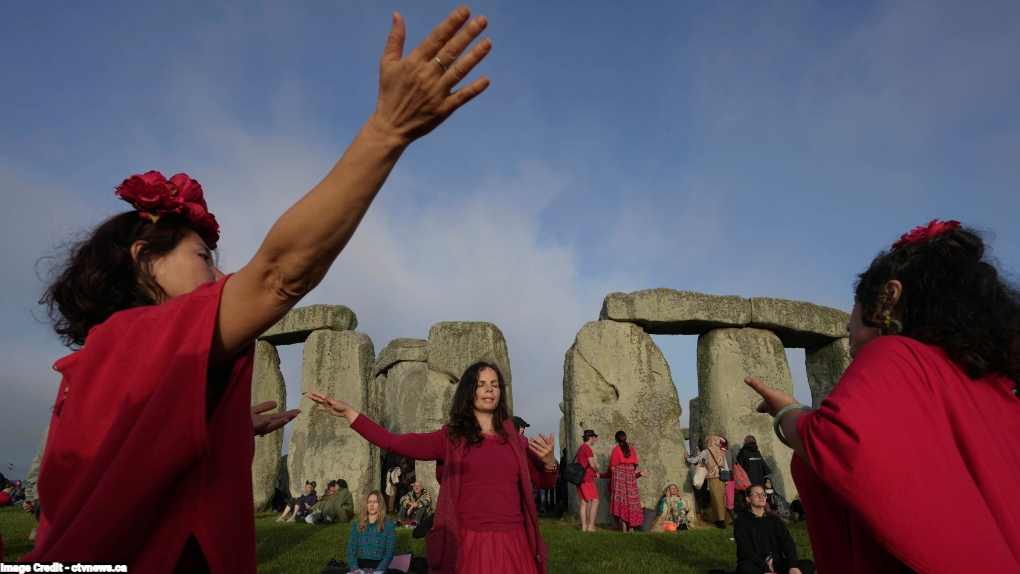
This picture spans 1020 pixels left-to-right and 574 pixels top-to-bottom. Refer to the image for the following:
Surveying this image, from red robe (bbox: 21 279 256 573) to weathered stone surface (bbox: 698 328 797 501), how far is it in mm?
10782

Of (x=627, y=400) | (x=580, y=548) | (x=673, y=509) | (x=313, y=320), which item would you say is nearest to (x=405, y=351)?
(x=313, y=320)

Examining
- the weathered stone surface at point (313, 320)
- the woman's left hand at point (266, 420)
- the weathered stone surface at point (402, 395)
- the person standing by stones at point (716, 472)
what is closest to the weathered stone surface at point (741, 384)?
the person standing by stones at point (716, 472)

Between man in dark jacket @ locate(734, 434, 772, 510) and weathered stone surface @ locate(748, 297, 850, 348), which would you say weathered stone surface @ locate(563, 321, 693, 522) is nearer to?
man in dark jacket @ locate(734, 434, 772, 510)

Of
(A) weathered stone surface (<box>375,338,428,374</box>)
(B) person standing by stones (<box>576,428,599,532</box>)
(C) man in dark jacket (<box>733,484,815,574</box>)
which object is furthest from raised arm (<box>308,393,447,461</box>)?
(A) weathered stone surface (<box>375,338,428,374</box>)

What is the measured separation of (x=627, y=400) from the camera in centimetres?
1071

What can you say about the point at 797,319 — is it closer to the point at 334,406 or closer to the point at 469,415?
the point at 469,415

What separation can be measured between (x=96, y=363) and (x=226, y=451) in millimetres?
273

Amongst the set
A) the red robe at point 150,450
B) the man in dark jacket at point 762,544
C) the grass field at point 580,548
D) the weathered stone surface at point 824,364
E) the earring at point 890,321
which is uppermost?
the weathered stone surface at point 824,364

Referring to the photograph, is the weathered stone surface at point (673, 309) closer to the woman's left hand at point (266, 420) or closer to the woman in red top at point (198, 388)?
the woman's left hand at point (266, 420)

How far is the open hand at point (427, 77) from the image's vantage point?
1031 millimetres

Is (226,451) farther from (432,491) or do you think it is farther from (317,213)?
(432,491)

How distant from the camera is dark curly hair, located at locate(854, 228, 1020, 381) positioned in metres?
1.91

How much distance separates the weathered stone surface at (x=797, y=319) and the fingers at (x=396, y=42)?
11490 millimetres

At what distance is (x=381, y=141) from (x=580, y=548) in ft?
23.2
